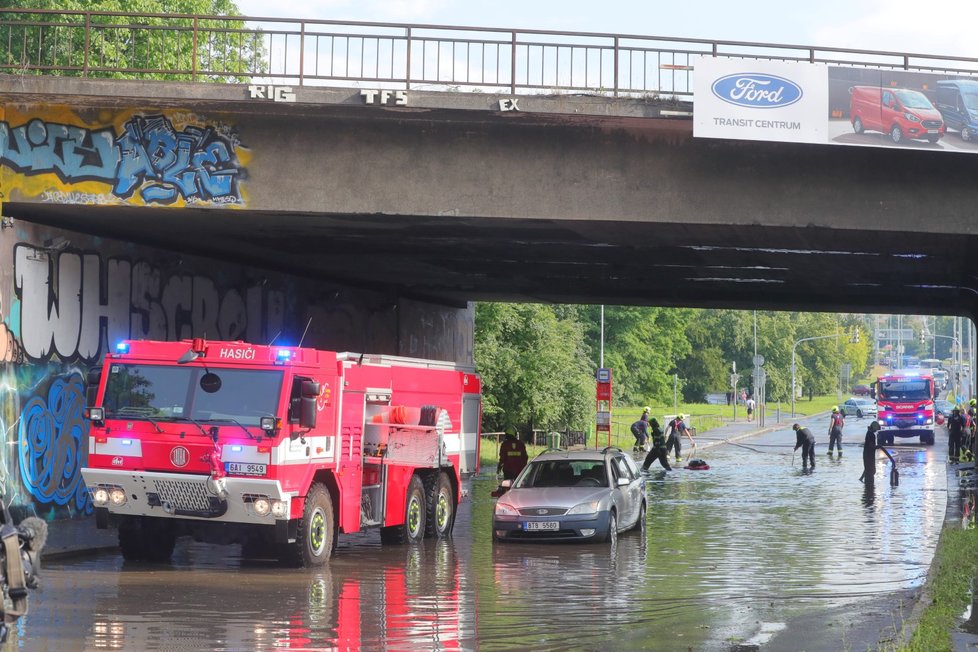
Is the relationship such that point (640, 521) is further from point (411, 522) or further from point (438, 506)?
Answer: point (411, 522)

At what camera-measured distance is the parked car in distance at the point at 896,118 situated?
1856 cm

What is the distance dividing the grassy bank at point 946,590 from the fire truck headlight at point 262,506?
293 inches

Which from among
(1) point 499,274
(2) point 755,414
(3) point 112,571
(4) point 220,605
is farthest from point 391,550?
(2) point 755,414

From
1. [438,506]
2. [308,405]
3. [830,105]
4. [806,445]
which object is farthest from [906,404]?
[308,405]

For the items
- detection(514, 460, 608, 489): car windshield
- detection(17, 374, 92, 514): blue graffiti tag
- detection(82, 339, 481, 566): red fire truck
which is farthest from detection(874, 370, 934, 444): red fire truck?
detection(82, 339, 481, 566): red fire truck

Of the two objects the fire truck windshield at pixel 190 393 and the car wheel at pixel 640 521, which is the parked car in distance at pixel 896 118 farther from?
the fire truck windshield at pixel 190 393

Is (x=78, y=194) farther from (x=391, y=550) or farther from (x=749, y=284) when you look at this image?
(x=749, y=284)

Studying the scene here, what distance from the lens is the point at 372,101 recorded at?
18.4 meters

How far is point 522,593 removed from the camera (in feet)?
46.2

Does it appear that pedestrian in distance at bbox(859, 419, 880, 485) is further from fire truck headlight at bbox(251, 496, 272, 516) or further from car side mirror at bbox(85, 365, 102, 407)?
car side mirror at bbox(85, 365, 102, 407)

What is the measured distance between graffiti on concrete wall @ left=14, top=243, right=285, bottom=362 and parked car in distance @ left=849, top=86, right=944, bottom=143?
1210 centimetres

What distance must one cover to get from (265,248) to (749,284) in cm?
1392

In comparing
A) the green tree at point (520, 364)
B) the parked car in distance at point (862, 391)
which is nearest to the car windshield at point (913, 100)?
the green tree at point (520, 364)

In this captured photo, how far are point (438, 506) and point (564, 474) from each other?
2.04 m
